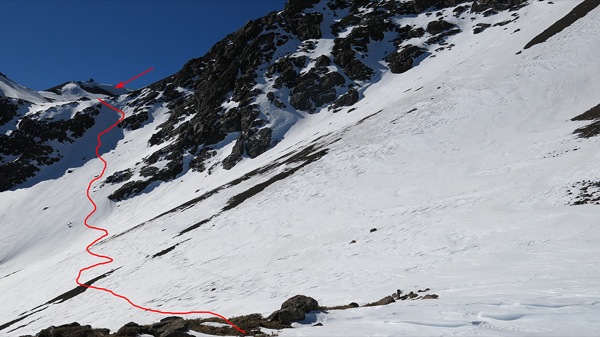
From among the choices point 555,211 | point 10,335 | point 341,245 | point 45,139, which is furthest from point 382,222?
point 45,139

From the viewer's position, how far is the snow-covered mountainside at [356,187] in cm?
1353

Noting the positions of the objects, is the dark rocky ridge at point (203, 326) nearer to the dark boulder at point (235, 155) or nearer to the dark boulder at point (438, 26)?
the dark boulder at point (235, 155)

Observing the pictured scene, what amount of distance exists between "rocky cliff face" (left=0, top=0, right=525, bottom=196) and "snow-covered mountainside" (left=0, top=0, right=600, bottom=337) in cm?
57

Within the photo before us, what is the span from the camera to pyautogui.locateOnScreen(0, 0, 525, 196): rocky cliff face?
7869cm

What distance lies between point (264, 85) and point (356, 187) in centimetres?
6126

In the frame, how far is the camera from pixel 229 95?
94.9 metres

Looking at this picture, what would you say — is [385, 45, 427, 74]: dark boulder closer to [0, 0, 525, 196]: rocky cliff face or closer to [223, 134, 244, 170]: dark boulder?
[0, 0, 525, 196]: rocky cliff face

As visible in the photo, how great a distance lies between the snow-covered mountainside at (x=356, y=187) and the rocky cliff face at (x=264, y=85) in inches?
22.4

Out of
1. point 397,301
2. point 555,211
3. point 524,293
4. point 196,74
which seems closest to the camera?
point 524,293

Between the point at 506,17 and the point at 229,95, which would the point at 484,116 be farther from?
the point at 229,95

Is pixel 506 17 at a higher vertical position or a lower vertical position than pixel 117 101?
lower

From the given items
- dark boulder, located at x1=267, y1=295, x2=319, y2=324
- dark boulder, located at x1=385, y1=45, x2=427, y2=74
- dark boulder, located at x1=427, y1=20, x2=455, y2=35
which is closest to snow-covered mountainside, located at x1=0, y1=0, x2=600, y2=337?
dark boulder, located at x1=267, y1=295, x2=319, y2=324

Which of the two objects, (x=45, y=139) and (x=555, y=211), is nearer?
(x=555, y=211)

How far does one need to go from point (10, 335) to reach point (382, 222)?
25.6 m
